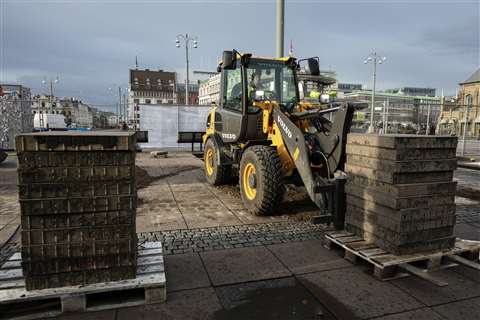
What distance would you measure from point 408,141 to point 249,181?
306 centimetres

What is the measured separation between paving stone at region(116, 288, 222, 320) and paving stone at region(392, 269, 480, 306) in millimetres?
2044

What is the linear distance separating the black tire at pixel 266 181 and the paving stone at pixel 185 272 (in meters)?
1.79

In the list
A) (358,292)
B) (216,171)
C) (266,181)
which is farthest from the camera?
(216,171)

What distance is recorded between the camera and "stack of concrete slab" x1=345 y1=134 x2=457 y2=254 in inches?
150

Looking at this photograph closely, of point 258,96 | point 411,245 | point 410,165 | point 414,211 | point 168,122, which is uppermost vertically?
point 258,96

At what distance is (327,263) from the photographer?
418 centimetres

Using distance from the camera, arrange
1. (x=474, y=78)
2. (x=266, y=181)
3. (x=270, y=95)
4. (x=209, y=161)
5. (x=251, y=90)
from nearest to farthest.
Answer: (x=266, y=181) < (x=251, y=90) < (x=270, y=95) < (x=209, y=161) < (x=474, y=78)

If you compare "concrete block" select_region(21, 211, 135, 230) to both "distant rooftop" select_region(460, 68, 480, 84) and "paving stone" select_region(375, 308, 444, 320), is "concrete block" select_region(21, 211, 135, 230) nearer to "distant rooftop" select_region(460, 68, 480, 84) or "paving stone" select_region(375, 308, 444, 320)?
"paving stone" select_region(375, 308, 444, 320)

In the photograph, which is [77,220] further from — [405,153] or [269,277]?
[405,153]

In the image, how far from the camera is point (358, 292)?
11.5ft

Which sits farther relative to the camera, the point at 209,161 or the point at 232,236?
the point at 209,161

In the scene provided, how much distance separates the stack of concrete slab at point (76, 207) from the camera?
9.92ft

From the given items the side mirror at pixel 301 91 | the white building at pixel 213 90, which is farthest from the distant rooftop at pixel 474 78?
the side mirror at pixel 301 91

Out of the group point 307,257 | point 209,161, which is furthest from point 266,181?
point 209,161
